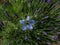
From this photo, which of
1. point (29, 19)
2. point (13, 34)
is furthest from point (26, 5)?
point (13, 34)

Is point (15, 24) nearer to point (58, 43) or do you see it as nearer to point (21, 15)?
point (21, 15)

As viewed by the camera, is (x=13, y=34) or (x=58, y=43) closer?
(x=13, y=34)

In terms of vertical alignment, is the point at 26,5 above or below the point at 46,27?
above

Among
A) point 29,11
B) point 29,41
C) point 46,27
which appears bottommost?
point 29,41

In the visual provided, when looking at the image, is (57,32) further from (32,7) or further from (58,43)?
(32,7)

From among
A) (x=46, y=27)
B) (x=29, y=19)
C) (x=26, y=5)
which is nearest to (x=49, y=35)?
(x=46, y=27)

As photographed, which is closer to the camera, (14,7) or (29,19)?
(29,19)
